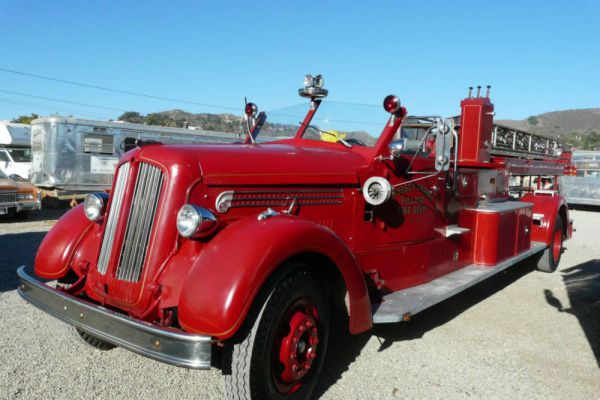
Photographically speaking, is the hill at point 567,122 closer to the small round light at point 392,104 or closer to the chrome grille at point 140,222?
the small round light at point 392,104

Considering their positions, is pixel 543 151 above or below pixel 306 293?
above

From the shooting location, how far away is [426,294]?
13.5 feet

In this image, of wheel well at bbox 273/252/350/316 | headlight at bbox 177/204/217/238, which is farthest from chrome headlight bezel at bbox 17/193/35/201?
wheel well at bbox 273/252/350/316

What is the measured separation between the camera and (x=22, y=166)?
17609 mm

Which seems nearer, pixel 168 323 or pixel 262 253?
pixel 262 253

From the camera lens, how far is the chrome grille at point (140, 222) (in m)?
3.01

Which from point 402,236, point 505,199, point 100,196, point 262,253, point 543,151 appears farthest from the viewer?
point 543,151

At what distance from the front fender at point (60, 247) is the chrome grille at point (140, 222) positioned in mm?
689

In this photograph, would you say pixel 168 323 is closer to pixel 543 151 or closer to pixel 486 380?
pixel 486 380

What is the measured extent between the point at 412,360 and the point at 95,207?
2.71 metres

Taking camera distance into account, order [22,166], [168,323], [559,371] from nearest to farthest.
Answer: [168,323] → [559,371] → [22,166]

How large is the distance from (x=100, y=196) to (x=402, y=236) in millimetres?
2523

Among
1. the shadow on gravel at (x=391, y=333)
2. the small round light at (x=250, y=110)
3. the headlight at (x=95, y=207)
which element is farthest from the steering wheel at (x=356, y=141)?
the headlight at (x=95, y=207)

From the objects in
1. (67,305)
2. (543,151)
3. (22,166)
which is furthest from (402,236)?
(22,166)
